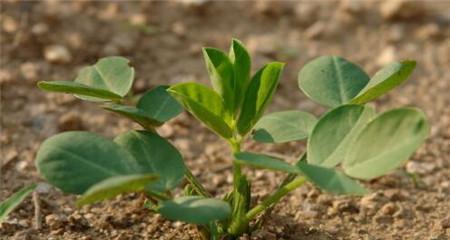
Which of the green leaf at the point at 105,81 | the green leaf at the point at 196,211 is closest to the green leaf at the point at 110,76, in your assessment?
the green leaf at the point at 105,81

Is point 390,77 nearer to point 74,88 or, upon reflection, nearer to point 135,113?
point 135,113

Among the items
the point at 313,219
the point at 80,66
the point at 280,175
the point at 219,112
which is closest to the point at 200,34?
the point at 80,66

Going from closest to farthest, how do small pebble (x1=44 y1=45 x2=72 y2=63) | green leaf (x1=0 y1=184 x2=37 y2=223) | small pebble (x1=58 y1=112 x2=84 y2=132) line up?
green leaf (x1=0 y1=184 x2=37 y2=223) → small pebble (x1=58 y1=112 x2=84 y2=132) → small pebble (x1=44 y1=45 x2=72 y2=63)

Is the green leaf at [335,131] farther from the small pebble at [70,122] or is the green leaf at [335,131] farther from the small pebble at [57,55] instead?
the small pebble at [57,55]

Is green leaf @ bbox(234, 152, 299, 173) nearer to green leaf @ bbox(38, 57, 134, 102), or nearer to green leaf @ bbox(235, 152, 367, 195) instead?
green leaf @ bbox(235, 152, 367, 195)

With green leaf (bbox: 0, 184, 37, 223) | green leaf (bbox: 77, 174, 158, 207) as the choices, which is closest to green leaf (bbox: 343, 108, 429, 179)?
green leaf (bbox: 77, 174, 158, 207)
